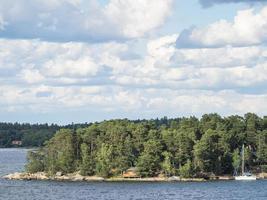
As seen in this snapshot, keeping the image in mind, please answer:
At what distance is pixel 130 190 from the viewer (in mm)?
142750

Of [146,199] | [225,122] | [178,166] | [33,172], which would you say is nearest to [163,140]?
[178,166]

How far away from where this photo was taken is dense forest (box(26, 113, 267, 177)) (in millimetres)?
167875

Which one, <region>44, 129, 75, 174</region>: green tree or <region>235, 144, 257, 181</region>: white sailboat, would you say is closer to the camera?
<region>235, 144, 257, 181</region>: white sailboat

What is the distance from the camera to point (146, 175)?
168 meters

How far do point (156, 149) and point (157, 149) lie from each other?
0.35 m

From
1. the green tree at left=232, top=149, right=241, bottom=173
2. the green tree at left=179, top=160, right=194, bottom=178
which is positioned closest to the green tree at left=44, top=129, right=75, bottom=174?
the green tree at left=179, top=160, right=194, bottom=178

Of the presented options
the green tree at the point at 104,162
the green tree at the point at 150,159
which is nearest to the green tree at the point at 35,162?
the green tree at the point at 104,162

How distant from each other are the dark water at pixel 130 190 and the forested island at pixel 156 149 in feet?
31.2

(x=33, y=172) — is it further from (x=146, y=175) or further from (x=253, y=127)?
(x=253, y=127)

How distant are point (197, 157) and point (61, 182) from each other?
105 feet

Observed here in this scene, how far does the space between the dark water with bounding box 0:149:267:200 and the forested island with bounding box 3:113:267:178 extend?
31.2 feet

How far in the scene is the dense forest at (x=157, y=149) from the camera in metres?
168

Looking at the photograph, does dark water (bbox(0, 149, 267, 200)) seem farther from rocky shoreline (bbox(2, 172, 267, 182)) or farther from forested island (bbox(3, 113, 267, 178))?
forested island (bbox(3, 113, 267, 178))

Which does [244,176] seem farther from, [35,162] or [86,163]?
[35,162]
